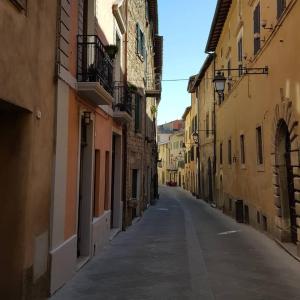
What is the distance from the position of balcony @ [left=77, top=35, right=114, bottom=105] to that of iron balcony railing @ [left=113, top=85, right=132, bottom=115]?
11.8 ft

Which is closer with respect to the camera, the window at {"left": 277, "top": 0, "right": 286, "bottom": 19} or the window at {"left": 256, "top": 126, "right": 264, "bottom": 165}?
the window at {"left": 277, "top": 0, "right": 286, "bottom": 19}

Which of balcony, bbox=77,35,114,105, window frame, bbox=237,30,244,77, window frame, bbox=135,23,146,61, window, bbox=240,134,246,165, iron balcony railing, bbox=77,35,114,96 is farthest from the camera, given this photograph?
window frame, bbox=135,23,146,61

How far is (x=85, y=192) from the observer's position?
9.66m

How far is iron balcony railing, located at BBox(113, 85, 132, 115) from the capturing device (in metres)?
13.2

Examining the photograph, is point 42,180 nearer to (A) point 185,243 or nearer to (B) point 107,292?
(B) point 107,292

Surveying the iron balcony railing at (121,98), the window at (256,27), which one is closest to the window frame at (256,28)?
the window at (256,27)

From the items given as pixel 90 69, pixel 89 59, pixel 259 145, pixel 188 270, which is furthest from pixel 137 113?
pixel 188 270

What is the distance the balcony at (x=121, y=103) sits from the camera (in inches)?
507

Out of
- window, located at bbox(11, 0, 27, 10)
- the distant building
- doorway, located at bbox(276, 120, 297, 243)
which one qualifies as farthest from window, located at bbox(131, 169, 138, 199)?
the distant building

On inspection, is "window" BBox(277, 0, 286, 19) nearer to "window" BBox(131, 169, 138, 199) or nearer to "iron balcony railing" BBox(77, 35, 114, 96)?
"iron balcony railing" BBox(77, 35, 114, 96)

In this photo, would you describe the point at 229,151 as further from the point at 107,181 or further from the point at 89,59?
the point at 89,59

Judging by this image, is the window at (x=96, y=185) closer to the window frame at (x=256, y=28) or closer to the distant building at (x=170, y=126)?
the window frame at (x=256, y=28)

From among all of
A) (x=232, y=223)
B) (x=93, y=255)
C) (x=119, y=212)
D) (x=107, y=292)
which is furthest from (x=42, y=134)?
(x=232, y=223)

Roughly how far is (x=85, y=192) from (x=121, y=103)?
177 inches
